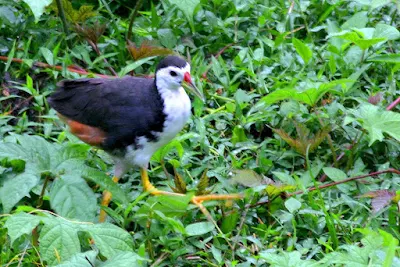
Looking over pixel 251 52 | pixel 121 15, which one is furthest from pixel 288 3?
pixel 121 15

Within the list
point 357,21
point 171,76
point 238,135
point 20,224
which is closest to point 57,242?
point 20,224

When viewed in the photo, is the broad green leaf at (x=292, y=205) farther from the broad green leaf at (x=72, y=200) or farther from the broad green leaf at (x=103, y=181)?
the broad green leaf at (x=72, y=200)

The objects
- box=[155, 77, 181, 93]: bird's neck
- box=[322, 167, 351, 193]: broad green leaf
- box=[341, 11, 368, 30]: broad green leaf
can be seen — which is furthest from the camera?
box=[341, 11, 368, 30]: broad green leaf

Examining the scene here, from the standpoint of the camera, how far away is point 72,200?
3.88m

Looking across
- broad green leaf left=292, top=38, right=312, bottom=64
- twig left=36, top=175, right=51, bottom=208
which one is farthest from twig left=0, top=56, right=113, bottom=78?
twig left=36, top=175, right=51, bottom=208

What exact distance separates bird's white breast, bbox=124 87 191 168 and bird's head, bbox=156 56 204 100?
0.04 metres

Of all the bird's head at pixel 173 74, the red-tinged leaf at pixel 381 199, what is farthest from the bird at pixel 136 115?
the red-tinged leaf at pixel 381 199

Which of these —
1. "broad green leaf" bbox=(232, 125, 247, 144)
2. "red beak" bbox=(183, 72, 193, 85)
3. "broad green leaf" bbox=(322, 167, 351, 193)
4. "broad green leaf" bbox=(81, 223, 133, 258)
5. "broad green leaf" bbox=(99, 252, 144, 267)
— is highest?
"red beak" bbox=(183, 72, 193, 85)

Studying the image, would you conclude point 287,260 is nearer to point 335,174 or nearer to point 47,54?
point 335,174

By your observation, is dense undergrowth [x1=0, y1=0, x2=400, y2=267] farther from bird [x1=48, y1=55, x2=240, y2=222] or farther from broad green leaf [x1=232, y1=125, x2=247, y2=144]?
bird [x1=48, y1=55, x2=240, y2=222]

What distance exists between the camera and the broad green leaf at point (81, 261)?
11.3 ft

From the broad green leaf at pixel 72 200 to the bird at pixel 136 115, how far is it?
485 millimetres

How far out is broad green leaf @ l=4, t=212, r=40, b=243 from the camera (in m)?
3.54

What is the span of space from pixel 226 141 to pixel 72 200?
143 cm
